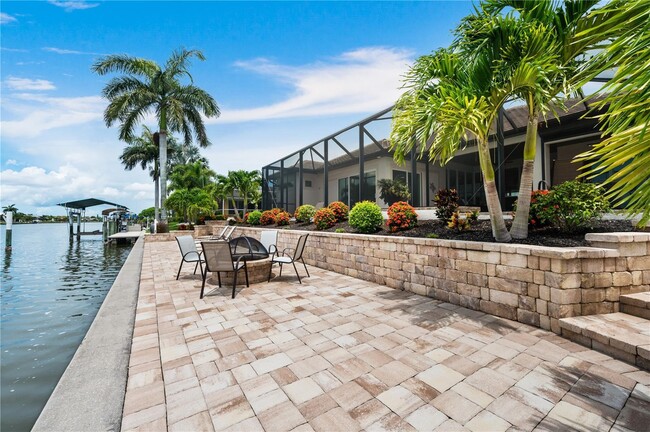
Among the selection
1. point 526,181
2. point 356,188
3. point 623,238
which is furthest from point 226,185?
point 623,238

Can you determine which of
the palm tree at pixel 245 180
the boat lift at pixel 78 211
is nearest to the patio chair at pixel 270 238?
the palm tree at pixel 245 180

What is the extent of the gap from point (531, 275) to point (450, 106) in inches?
90.6

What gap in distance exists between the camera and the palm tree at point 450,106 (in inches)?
137

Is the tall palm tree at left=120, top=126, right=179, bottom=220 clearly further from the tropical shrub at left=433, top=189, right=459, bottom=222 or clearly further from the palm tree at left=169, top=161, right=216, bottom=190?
the tropical shrub at left=433, top=189, right=459, bottom=222

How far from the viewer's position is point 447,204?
18.5ft

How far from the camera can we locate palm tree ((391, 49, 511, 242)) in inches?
137

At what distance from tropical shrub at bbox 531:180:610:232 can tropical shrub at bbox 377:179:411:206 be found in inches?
213

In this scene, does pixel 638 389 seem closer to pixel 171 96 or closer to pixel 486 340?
pixel 486 340

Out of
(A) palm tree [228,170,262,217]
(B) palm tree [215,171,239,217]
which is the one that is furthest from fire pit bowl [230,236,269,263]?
(B) palm tree [215,171,239,217]

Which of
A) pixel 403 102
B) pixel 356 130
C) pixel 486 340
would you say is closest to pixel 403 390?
pixel 486 340

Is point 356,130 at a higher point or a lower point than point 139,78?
lower

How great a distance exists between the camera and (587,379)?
2.19 meters

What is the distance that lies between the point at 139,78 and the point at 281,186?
1035cm

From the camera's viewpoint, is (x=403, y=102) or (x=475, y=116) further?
(x=403, y=102)
